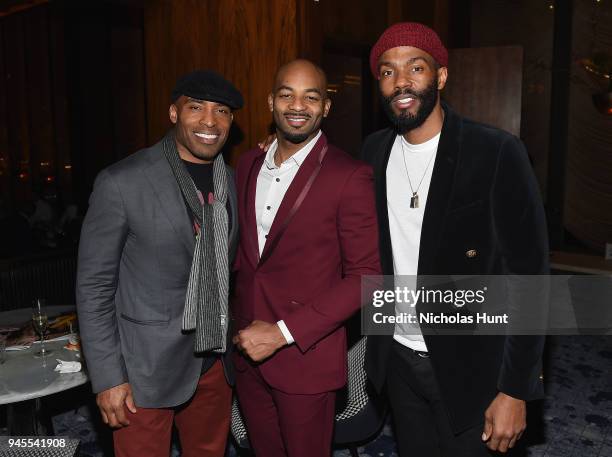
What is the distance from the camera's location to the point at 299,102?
2232 mm

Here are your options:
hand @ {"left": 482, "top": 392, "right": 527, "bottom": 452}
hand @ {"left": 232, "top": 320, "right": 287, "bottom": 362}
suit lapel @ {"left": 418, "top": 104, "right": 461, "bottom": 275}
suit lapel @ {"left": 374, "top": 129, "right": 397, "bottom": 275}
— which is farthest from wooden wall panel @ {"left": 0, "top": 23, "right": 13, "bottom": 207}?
hand @ {"left": 482, "top": 392, "right": 527, "bottom": 452}

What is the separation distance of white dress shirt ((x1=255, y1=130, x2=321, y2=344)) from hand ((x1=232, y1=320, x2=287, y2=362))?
309mm

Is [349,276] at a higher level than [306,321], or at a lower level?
higher

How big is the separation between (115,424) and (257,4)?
124 inches

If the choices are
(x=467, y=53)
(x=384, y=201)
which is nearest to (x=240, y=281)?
(x=384, y=201)

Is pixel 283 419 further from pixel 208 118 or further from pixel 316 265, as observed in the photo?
pixel 208 118

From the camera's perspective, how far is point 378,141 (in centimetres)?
236

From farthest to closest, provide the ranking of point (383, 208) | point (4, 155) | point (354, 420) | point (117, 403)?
point (4, 155)
point (354, 420)
point (383, 208)
point (117, 403)

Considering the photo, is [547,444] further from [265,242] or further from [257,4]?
[257,4]

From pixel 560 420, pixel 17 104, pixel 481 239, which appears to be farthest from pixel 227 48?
pixel 17 104

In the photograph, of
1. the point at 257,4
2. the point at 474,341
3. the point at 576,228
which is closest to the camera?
the point at 474,341

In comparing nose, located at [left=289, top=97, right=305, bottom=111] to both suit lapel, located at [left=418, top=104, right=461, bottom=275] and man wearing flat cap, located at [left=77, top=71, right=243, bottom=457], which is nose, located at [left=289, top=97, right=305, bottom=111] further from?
suit lapel, located at [left=418, top=104, right=461, bottom=275]

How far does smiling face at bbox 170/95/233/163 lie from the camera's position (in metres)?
2.20

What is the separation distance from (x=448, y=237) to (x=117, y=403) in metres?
1.32
